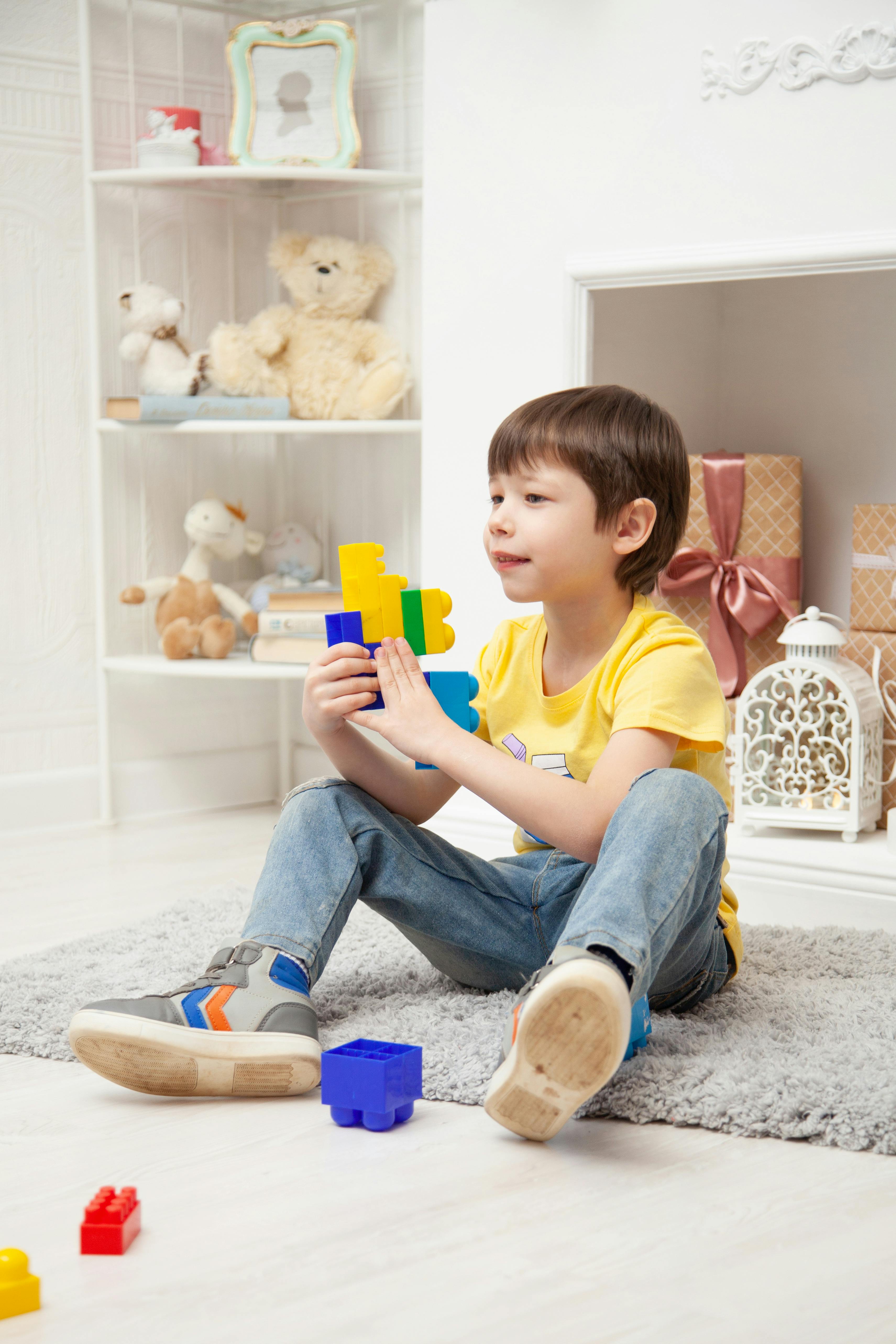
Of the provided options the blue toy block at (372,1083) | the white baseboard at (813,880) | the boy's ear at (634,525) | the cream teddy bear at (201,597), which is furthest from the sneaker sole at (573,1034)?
the cream teddy bear at (201,597)

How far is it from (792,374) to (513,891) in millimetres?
1349

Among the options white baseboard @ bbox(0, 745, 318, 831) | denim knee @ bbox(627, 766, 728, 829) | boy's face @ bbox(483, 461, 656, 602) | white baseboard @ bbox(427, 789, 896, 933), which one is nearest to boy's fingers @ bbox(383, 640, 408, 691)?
boy's face @ bbox(483, 461, 656, 602)

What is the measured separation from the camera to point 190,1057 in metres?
1.10

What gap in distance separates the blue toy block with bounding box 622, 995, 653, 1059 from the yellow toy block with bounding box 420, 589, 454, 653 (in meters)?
0.35

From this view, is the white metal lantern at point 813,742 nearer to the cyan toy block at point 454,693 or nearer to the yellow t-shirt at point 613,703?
the yellow t-shirt at point 613,703

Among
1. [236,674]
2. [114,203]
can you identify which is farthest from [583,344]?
[114,203]

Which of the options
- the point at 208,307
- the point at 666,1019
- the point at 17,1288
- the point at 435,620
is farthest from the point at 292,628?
the point at 17,1288

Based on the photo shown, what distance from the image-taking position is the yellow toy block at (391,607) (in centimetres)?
122

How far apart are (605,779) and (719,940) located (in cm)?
25

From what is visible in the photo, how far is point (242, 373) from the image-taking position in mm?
2318

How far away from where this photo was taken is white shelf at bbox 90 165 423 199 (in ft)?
7.34

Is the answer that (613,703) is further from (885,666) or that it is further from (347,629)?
(885,666)

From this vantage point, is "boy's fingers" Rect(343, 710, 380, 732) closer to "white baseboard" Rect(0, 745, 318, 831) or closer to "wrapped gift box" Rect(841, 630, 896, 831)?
"wrapped gift box" Rect(841, 630, 896, 831)

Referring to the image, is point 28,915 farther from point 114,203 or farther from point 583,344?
point 114,203
